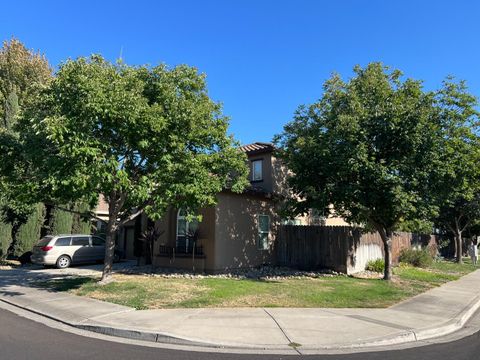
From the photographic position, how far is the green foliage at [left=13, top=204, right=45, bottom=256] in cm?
2217

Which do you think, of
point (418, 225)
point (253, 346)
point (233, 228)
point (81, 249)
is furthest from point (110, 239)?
point (418, 225)

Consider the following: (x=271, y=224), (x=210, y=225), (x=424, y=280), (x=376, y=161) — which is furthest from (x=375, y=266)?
(x=210, y=225)

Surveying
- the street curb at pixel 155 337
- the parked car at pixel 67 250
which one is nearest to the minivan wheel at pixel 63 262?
the parked car at pixel 67 250

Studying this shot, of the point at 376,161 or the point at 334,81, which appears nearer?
the point at 376,161

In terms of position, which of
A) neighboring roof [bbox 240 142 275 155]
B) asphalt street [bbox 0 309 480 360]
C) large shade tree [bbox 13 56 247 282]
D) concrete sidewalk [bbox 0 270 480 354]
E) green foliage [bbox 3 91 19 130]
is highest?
green foliage [bbox 3 91 19 130]

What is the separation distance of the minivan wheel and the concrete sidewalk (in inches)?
336

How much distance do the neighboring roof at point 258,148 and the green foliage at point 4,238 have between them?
13.0 meters

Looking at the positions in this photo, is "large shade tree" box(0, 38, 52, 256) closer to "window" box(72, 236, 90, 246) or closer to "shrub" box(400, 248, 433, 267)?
"window" box(72, 236, 90, 246)

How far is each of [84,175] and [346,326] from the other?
7.21 m

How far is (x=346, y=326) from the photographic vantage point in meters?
8.24

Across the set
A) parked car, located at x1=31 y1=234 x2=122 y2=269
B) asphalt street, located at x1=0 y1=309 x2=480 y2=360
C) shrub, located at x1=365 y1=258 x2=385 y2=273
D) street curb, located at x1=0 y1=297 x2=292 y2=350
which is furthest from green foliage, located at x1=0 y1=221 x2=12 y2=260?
shrub, located at x1=365 y1=258 x2=385 y2=273

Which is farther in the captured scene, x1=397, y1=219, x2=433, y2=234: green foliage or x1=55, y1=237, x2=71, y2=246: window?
x1=55, y1=237, x2=71, y2=246: window

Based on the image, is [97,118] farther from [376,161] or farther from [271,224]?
[271,224]

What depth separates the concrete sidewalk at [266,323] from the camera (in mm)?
7199
